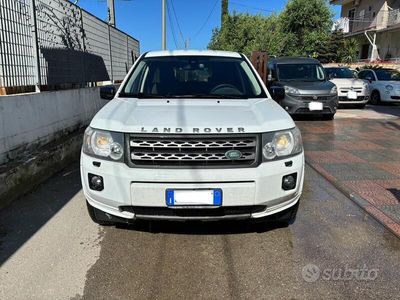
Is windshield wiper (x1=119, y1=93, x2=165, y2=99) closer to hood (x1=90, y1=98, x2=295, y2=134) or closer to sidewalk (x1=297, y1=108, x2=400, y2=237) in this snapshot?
hood (x1=90, y1=98, x2=295, y2=134)

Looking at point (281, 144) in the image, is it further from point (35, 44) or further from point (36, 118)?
point (35, 44)

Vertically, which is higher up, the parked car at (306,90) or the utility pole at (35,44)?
the utility pole at (35,44)

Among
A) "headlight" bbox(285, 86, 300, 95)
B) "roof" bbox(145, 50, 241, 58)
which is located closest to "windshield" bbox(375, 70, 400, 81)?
"headlight" bbox(285, 86, 300, 95)

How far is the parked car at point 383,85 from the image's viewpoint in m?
15.2

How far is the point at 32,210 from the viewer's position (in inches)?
168

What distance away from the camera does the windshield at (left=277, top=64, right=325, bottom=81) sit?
11.8 m

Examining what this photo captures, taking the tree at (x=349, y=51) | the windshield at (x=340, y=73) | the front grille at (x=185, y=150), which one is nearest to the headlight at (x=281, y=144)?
the front grille at (x=185, y=150)

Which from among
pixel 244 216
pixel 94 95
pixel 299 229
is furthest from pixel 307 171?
pixel 94 95

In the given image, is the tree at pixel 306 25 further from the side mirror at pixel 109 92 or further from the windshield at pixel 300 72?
the side mirror at pixel 109 92

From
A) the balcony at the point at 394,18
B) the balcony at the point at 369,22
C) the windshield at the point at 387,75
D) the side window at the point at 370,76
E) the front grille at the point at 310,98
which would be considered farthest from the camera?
the balcony at the point at 369,22

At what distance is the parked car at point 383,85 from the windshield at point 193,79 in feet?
40.9

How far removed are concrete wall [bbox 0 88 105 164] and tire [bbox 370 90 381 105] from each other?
12558 mm

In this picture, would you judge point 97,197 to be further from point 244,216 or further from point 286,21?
point 286,21

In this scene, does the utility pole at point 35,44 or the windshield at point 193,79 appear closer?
the windshield at point 193,79
